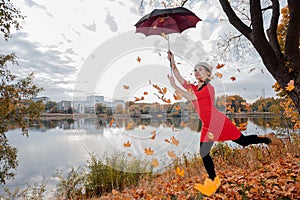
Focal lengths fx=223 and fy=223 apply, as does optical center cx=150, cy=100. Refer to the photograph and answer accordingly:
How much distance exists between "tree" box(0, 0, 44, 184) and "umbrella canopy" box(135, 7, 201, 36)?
645 cm

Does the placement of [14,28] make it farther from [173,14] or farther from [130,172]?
[173,14]

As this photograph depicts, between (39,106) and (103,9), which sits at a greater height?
(103,9)

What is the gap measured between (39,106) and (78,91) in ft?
22.5

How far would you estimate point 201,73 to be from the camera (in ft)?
9.55

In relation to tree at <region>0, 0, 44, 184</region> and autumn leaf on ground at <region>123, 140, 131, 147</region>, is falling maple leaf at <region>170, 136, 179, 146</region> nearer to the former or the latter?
autumn leaf on ground at <region>123, 140, 131, 147</region>

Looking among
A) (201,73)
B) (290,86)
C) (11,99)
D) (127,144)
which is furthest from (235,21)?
(11,99)

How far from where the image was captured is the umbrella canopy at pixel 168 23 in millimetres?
3225

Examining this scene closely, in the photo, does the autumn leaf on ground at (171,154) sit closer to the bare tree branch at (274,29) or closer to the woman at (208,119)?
the woman at (208,119)

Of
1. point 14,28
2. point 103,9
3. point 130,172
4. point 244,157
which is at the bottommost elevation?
point 130,172

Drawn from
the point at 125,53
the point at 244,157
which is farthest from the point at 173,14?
the point at 244,157

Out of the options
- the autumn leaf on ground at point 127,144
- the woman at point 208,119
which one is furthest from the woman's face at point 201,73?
the autumn leaf on ground at point 127,144

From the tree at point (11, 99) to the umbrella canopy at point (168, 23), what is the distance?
21.2 feet

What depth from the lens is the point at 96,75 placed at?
3.54 meters

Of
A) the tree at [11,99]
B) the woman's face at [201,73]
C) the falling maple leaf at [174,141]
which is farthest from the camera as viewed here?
the tree at [11,99]
